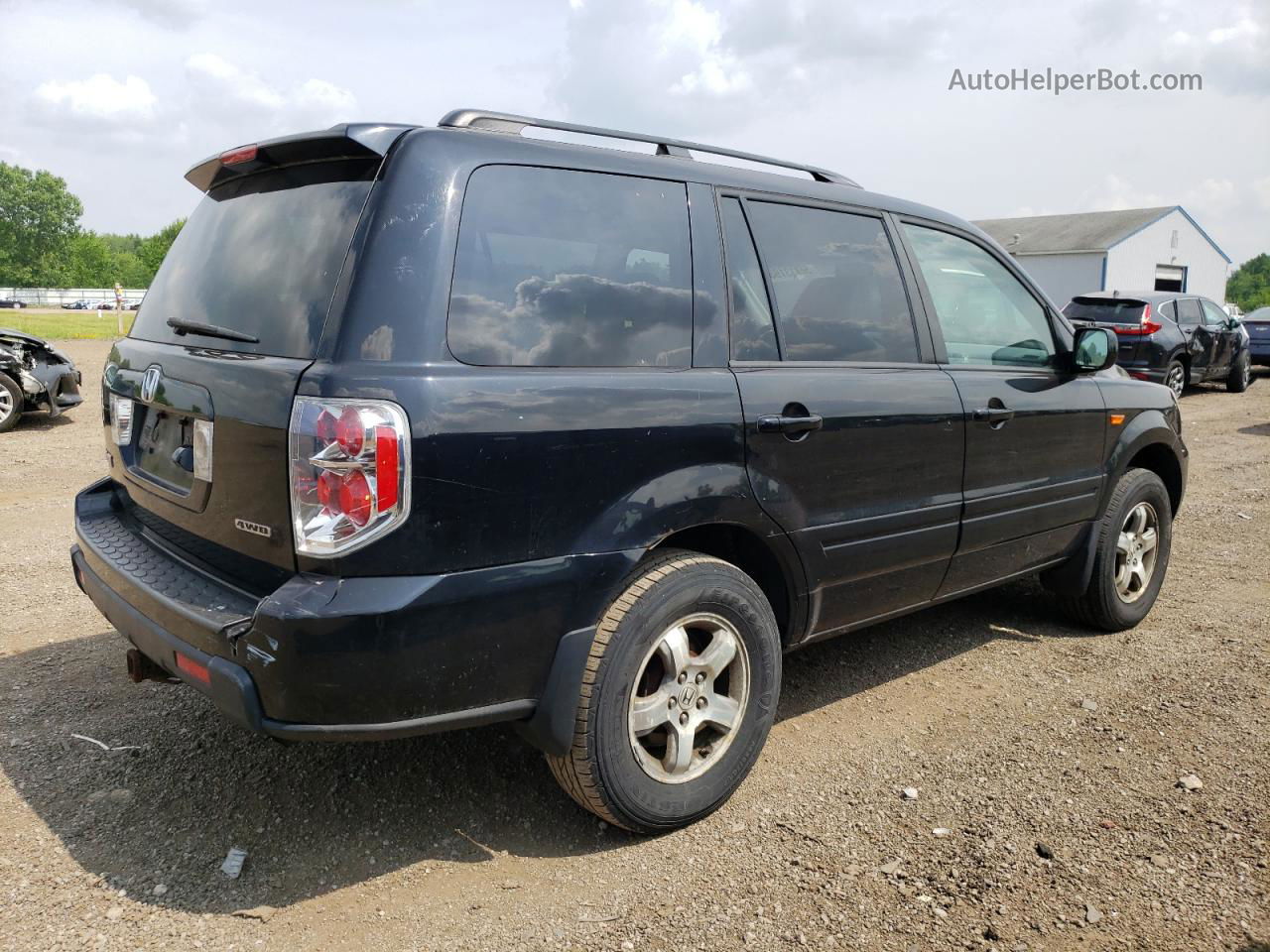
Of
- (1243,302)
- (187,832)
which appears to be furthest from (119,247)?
(187,832)

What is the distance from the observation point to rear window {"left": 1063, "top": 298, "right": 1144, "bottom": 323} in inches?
567

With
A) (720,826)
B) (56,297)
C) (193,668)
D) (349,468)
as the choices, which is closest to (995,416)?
(720,826)

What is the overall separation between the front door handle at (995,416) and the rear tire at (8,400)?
392 inches

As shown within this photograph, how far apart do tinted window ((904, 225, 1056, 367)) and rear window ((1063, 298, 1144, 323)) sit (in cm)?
1123

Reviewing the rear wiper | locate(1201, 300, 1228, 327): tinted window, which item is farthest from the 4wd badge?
locate(1201, 300, 1228, 327): tinted window

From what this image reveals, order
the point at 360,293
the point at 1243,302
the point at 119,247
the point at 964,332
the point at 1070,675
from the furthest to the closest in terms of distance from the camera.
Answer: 1. the point at 119,247
2. the point at 1243,302
3. the point at 1070,675
4. the point at 964,332
5. the point at 360,293

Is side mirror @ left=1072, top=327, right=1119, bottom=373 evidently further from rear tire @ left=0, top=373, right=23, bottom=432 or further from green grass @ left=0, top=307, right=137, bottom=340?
green grass @ left=0, top=307, right=137, bottom=340

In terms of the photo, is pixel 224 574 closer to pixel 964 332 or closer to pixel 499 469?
pixel 499 469

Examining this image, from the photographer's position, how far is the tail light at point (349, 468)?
225 cm

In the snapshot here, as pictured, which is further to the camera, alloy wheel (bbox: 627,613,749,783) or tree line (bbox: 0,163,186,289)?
tree line (bbox: 0,163,186,289)

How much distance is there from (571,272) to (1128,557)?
11.3 feet

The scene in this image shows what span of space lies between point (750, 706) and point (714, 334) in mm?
1150

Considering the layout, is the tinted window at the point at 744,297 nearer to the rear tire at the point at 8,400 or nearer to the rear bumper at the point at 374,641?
the rear bumper at the point at 374,641

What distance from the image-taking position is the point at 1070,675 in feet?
13.9
